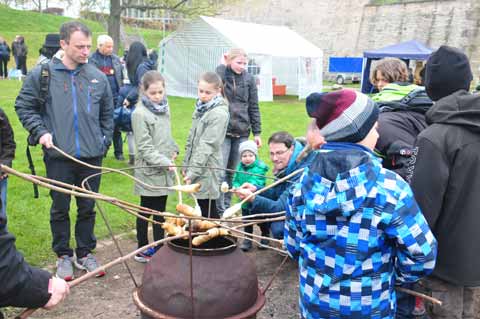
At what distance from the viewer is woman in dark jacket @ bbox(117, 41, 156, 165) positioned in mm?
7312

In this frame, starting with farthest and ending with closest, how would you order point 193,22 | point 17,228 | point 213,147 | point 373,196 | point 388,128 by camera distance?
point 193,22
point 17,228
point 213,147
point 388,128
point 373,196

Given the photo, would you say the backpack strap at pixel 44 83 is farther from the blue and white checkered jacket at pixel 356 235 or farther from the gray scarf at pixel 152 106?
the blue and white checkered jacket at pixel 356 235

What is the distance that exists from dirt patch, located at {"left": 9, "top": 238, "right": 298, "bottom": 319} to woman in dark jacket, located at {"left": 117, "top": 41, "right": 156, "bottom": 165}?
2.98 m

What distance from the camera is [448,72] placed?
2.83m

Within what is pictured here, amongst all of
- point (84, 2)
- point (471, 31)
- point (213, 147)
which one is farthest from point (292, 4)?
point (213, 147)

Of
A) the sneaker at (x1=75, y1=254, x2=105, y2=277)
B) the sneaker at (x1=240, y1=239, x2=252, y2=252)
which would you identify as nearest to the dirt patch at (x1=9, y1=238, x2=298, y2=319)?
the sneaker at (x1=75, y1=254, x2=105, y2=277)

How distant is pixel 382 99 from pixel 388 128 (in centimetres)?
33

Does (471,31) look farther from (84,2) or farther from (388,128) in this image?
(388,128)

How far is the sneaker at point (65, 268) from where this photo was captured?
402 cm

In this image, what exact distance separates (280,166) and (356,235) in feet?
7.36

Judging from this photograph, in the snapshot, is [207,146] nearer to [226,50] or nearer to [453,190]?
[453,190]

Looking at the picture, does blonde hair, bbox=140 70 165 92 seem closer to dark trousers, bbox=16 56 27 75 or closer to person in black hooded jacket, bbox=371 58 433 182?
person in black hooded jacket, bbox=371 58 433 182

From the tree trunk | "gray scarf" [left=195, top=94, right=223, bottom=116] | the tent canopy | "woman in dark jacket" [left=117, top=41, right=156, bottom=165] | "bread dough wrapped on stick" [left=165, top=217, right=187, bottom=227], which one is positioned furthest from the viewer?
the tree trunk

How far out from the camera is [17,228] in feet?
16.4
